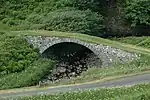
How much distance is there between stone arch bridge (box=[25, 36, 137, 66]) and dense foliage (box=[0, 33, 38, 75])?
40.9 inches

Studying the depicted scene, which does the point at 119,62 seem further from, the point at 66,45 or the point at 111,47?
the point at 66,45

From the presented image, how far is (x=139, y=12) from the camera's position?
2689 inches

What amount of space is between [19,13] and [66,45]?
1470 cm

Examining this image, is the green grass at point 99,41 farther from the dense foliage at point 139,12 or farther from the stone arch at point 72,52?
the dense foliage at point 139,12

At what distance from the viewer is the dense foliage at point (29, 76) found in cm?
4610

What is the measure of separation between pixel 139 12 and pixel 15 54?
81.5ft

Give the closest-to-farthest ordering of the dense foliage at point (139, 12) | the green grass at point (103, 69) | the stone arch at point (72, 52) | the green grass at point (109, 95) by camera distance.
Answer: the green grass at point (109, 95) → the green grass at point (103, 69) → the stone arch at point (72, 52) → the dense foliage at point (139, 12)

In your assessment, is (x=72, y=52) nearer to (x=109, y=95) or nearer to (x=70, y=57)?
(x=70, y=57)

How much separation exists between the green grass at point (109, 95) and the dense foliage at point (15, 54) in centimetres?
1435

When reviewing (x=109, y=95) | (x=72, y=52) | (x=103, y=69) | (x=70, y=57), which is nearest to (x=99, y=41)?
(x=103, y=69)

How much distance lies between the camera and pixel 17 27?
217ft

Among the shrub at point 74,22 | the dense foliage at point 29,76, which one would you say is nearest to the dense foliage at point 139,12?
the shrub at point 74,22

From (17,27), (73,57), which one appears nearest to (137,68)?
(73,57)

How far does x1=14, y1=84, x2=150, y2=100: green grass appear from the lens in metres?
30.3
